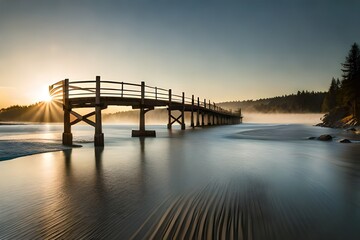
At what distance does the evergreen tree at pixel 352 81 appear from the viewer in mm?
43281

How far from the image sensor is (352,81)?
147 ft

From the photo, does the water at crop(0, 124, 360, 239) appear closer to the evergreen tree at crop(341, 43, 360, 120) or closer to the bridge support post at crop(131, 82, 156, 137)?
the bridge support post at crop(131, 82, 156, 137)

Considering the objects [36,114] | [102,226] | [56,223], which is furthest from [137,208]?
[36,114]

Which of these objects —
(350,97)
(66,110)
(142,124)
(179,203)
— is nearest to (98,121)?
(66,110)

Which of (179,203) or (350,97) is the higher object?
(350,97)

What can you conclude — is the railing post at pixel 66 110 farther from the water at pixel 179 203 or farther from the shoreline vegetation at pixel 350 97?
the shoreline vegetation at pixel 350 97

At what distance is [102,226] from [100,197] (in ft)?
4.58

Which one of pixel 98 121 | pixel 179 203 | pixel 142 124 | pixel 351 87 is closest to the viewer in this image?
pixel 179 203

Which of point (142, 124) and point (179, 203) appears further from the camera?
point (142, 124)

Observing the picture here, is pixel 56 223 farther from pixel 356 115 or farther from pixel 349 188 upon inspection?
pixel 356 115

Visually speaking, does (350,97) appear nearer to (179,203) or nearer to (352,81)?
(352,81)

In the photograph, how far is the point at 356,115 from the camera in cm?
4225

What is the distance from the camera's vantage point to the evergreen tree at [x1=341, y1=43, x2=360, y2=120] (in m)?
43.3

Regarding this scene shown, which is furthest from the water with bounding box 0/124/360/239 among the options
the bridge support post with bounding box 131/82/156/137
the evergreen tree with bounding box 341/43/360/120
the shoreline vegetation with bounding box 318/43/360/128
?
the evergreen tree with bounding box 341/43/360/120
